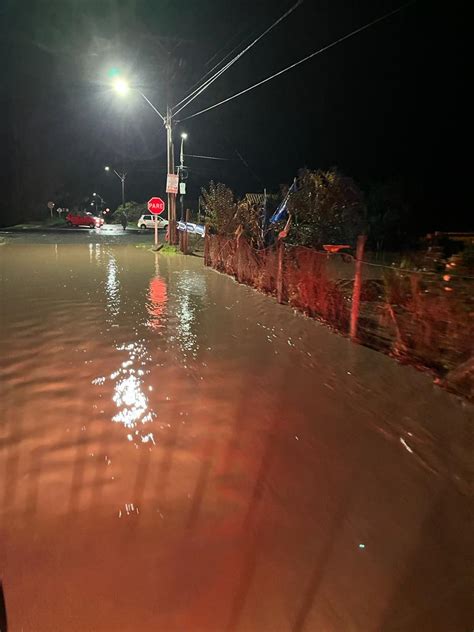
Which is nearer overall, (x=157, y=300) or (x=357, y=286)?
(x=357, y=286)

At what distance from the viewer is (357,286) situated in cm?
762

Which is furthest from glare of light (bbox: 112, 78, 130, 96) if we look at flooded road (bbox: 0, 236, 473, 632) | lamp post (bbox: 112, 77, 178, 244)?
flooded road (bbox: 0, 236, 473, 632)

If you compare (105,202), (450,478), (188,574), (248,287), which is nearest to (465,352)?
(450,478)

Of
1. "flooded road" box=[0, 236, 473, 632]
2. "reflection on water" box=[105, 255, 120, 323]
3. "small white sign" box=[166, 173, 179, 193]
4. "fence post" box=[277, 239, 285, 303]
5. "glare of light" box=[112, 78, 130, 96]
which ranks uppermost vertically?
"glare of light" box=[112, 78, 130, 96]

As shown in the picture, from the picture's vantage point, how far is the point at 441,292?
610cm

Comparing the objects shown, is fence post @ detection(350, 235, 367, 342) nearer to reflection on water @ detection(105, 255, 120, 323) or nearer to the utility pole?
reflection on water @ detection(105, 255, 120, 323)

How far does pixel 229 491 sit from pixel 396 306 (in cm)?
413

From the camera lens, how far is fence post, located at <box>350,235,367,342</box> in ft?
24.6

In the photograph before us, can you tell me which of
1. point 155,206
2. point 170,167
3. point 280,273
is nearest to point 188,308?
point 280,273

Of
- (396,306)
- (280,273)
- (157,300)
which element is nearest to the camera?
(396,306)

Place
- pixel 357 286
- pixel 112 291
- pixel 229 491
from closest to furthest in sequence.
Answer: pixel 229 491 → pixel 357 286 → pixel 112 291

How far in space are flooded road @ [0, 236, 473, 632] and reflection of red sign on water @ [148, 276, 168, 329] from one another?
1.68 metres

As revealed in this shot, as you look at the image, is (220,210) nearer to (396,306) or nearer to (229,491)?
(396,306)

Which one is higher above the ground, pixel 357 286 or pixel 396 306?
pixel 357 286
